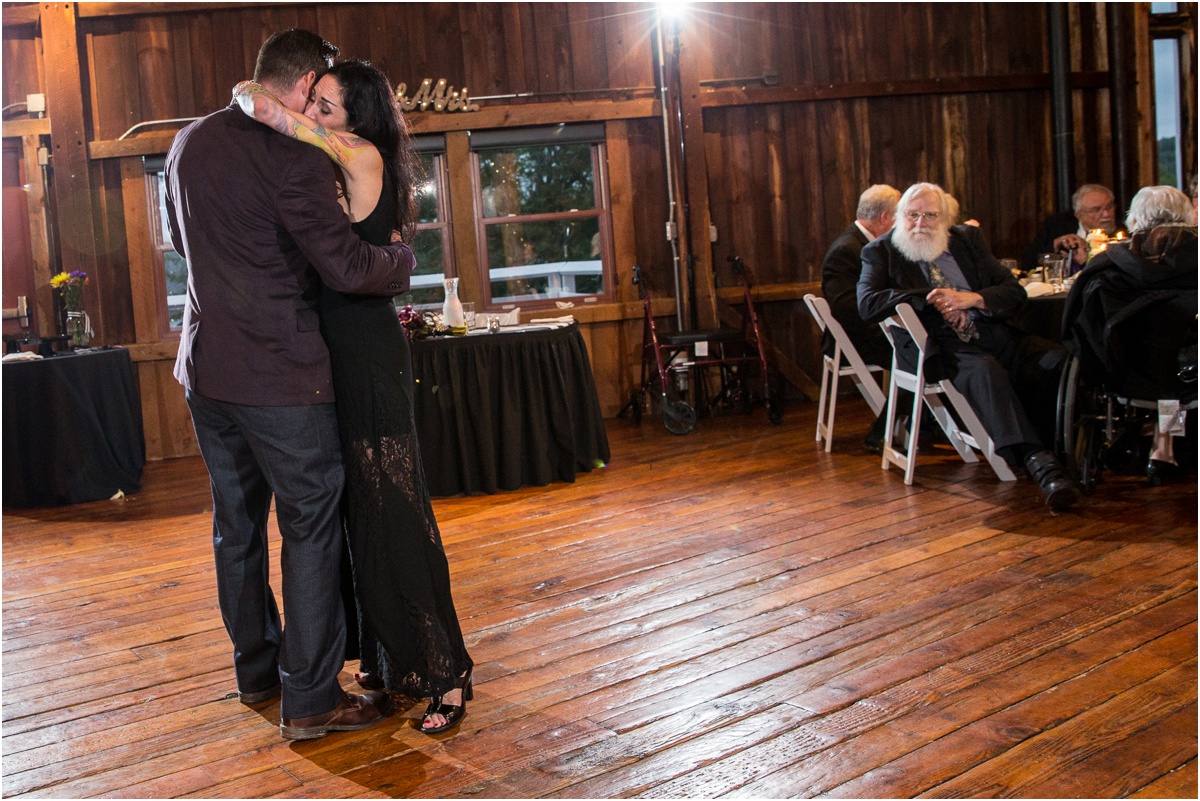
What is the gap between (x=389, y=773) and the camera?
219 cm

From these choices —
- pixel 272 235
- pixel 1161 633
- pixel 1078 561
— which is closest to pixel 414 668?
pixel 272 235

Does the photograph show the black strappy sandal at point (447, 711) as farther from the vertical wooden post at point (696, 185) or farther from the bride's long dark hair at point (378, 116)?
the vertical wooden post at point (696, 185)

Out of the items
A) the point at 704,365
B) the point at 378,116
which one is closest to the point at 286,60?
the point at 378,116

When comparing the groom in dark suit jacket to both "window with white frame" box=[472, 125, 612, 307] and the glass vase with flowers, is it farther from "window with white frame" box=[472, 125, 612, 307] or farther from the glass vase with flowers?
"window with white frame" box=[472, 125, 612, 307]

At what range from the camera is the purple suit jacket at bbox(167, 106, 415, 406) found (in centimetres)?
218

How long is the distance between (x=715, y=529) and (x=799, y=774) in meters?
2.04

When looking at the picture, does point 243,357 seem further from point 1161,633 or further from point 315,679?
point 1161,633

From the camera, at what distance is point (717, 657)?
8.96ft

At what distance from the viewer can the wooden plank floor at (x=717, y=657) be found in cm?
212

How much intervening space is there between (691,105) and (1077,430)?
12.9 ft

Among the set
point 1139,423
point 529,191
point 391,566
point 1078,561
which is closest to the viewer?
point 391,566

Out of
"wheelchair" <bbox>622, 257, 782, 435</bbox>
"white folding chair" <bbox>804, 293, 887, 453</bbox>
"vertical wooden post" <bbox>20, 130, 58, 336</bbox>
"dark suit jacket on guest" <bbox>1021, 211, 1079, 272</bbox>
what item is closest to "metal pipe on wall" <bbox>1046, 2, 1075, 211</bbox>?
"dark suit jacket on guest" <bbox>1021, 211, 1079, 272</bbox>

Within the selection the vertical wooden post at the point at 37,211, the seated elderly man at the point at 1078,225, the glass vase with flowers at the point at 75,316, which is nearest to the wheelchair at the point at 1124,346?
the seated elderly man at the point at 1078,225

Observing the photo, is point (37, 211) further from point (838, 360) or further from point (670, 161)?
point (838, 360)
